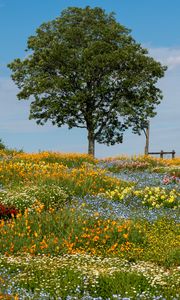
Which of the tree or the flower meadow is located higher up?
the tree

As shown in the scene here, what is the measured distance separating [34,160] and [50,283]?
1498 centimetres

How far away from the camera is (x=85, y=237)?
1085cm

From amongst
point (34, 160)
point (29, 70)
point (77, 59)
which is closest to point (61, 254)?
point (34, 160)

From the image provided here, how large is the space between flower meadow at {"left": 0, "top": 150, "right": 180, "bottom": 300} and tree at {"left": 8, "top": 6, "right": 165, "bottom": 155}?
24438 millimetres

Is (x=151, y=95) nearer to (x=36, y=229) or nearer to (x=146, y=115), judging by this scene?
(x=146, y=115)

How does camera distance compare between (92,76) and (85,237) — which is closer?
(85,237)

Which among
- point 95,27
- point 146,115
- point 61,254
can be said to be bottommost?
point 61,254

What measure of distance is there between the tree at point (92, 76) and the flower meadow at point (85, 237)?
24.4 meters

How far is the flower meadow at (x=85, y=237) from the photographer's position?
25.2ft

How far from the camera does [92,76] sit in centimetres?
4394

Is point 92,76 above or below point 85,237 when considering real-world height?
above

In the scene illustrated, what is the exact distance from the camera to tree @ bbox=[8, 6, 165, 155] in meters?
43.1

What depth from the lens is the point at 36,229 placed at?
11406 millimetres

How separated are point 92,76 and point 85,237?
1341 inches
